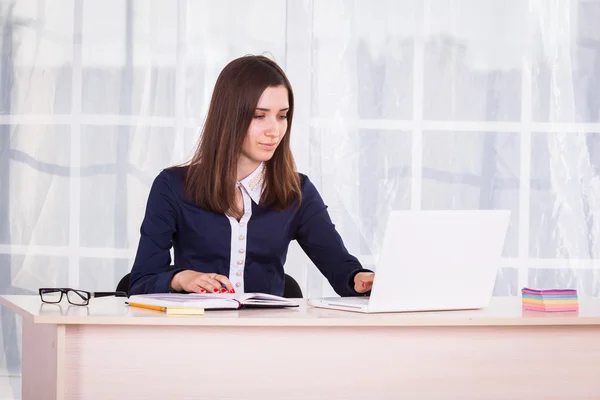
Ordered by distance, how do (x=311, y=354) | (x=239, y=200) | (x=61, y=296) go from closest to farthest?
(x=311, y=354) < (x=61, y=296) < (x=239, y=200)

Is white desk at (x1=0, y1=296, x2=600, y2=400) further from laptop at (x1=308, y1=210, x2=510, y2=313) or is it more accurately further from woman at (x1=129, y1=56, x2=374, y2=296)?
woman at (x1=129, y1=56, x2=374, y2=296)

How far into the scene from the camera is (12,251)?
3.69 metres

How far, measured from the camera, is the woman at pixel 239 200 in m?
2.38

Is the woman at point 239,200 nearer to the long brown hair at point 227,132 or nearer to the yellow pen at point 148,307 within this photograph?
the long brown hair at point 227,132

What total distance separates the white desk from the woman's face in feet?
2.08

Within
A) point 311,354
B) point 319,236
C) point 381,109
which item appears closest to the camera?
point 311,354

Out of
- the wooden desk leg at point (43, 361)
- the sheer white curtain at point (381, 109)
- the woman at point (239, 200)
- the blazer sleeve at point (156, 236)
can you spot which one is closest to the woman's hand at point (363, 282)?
the woman at point (239, 200)

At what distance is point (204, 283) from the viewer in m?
2.01

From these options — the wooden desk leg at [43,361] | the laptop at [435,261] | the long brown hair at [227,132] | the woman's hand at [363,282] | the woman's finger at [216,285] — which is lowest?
the wooden desk leg at [43,361]

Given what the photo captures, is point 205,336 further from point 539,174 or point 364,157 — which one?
point 539,174

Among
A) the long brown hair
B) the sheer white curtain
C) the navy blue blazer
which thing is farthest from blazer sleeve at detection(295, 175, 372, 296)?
the sheer white curtain

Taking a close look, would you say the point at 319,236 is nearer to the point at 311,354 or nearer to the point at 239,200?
the point at 239,200

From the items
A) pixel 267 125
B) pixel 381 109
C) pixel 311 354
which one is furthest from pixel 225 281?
pixel 381 109

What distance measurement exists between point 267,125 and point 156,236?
1.41ft
